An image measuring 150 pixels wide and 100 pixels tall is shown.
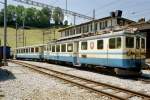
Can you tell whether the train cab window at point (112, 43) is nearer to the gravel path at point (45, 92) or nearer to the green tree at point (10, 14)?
the gravel path at point (45, 92)

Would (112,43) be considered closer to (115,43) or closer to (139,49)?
(115,43)

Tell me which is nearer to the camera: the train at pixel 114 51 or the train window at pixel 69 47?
A: the train at pixel 114 51

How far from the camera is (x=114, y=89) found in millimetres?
13352

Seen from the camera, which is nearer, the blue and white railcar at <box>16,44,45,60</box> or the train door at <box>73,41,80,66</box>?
the train door at <box>73,41,80,66</box>

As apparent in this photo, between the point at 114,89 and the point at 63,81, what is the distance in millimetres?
3961

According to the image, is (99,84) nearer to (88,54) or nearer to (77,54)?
(88,54)

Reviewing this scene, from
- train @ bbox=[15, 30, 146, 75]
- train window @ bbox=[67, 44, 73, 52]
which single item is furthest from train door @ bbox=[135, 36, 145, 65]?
train window @ bbox=[67, 44, 73, 52]

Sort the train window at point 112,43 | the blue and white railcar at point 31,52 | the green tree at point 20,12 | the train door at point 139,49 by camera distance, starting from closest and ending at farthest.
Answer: the train door at point 139,49 → the train window at point 112,43 → the blue and white railcar at point 31,52 → the green tree at point 20,12

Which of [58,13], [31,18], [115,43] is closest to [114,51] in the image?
[115,43]

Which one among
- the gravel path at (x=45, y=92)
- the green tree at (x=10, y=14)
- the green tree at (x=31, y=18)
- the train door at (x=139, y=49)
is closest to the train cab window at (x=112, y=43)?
the train door at (x=139, y=49)

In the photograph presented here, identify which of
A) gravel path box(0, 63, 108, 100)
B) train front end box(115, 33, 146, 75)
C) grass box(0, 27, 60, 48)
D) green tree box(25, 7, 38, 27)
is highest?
green tree box(25, 7, 38, 27)

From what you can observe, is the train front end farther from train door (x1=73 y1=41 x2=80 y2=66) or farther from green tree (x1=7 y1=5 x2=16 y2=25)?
green tree (x1=7 y1=5 x2=16 y2=25)

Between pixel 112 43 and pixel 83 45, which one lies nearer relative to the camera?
pixel 112 43

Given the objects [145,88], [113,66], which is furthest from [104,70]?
[145,88]
